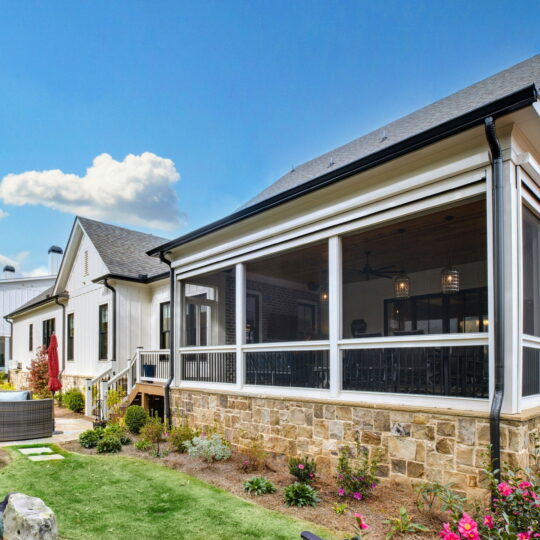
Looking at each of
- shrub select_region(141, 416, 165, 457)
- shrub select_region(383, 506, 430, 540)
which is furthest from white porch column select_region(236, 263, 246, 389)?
shrub select_region(383, 506, 430, 540)

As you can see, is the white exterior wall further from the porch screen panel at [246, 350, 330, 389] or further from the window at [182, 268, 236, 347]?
the porch screen panel at [246, 350, 330, 389]

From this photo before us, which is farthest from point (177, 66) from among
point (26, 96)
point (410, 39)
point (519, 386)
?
point (519, 386)

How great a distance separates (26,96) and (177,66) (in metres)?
4.73

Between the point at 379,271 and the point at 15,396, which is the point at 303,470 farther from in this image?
the point at 15,396

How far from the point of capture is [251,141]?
734 inches

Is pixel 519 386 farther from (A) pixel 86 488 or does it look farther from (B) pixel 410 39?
(B) pixel 410 39

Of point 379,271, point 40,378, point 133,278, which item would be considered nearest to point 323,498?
point 379,271

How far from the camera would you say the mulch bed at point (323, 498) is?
15.2 feet

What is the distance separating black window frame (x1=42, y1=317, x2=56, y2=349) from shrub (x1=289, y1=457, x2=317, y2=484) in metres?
15.2

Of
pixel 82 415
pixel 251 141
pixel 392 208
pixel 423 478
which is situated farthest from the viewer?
pixel 251 141

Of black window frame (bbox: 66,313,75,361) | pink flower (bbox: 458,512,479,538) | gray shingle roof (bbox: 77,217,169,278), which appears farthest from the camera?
black window frame (bbox: 66,313,75,361)

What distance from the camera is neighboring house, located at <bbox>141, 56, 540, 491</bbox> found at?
15.2 feet

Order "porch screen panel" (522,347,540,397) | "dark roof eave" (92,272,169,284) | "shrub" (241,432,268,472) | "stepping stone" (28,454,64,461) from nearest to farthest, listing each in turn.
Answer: "porch screen panel" (522,347,540,397), "shrub" (241,432,268,472), "stepping stone" (28,454,64,461), "dark roof eave" (92,272,169,284)

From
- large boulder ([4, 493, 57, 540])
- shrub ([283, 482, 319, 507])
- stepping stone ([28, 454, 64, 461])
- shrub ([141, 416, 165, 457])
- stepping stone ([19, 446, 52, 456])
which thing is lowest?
stepping stone ([19, 446, 52, 456])
